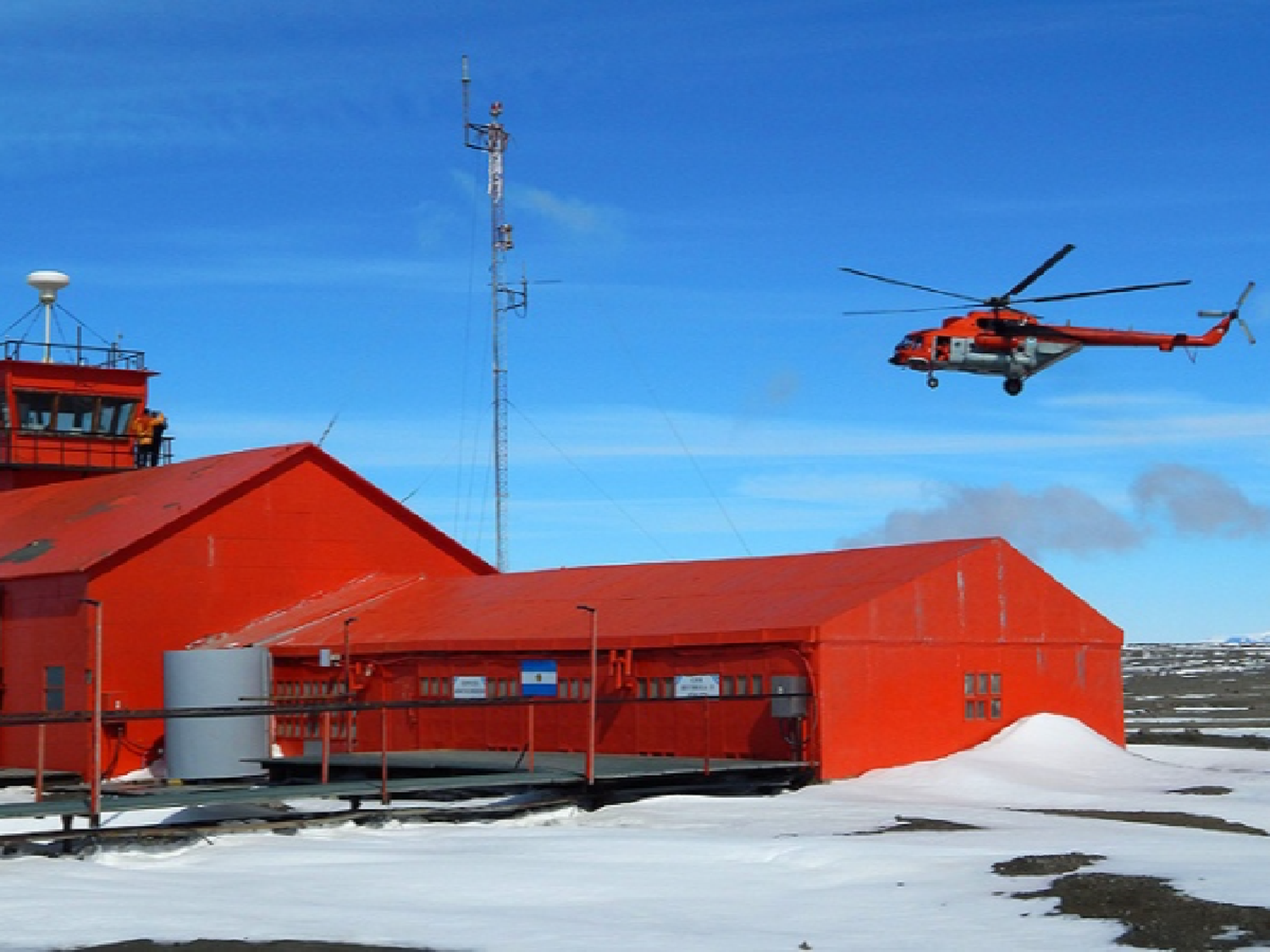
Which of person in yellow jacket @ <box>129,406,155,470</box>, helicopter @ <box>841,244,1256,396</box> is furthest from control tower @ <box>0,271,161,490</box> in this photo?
helicopter @ <box>841,244,1256,396</box>

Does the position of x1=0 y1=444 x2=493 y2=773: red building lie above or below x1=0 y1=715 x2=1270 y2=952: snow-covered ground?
above

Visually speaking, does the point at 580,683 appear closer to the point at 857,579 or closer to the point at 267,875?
the point at 857,579

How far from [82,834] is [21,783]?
64.9ft

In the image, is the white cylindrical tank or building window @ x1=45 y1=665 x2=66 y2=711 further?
building window @ x1=45 y1=665 x2=66 y2=711

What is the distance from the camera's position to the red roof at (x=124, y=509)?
3969 centimetres

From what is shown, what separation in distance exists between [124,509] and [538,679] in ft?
47.1

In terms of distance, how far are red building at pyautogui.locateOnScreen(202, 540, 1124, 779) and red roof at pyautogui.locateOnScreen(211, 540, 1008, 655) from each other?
0.06 metres

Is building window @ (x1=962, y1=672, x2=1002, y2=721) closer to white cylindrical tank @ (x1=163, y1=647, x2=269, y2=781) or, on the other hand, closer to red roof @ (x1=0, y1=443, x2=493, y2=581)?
white cylindrical tank @ (x1=163, y1=647, x2=269, y2=781)

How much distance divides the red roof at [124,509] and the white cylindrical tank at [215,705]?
123 inches

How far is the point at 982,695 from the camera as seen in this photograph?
32.1 meters

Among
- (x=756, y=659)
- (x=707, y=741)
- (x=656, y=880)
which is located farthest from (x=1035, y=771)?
(x=656, y=880)

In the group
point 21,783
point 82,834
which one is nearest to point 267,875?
point 82,834

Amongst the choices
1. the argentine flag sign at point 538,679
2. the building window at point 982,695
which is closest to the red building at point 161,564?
the argentine flag sign at point 538,679

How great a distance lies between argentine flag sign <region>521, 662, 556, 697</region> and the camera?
3272cm
